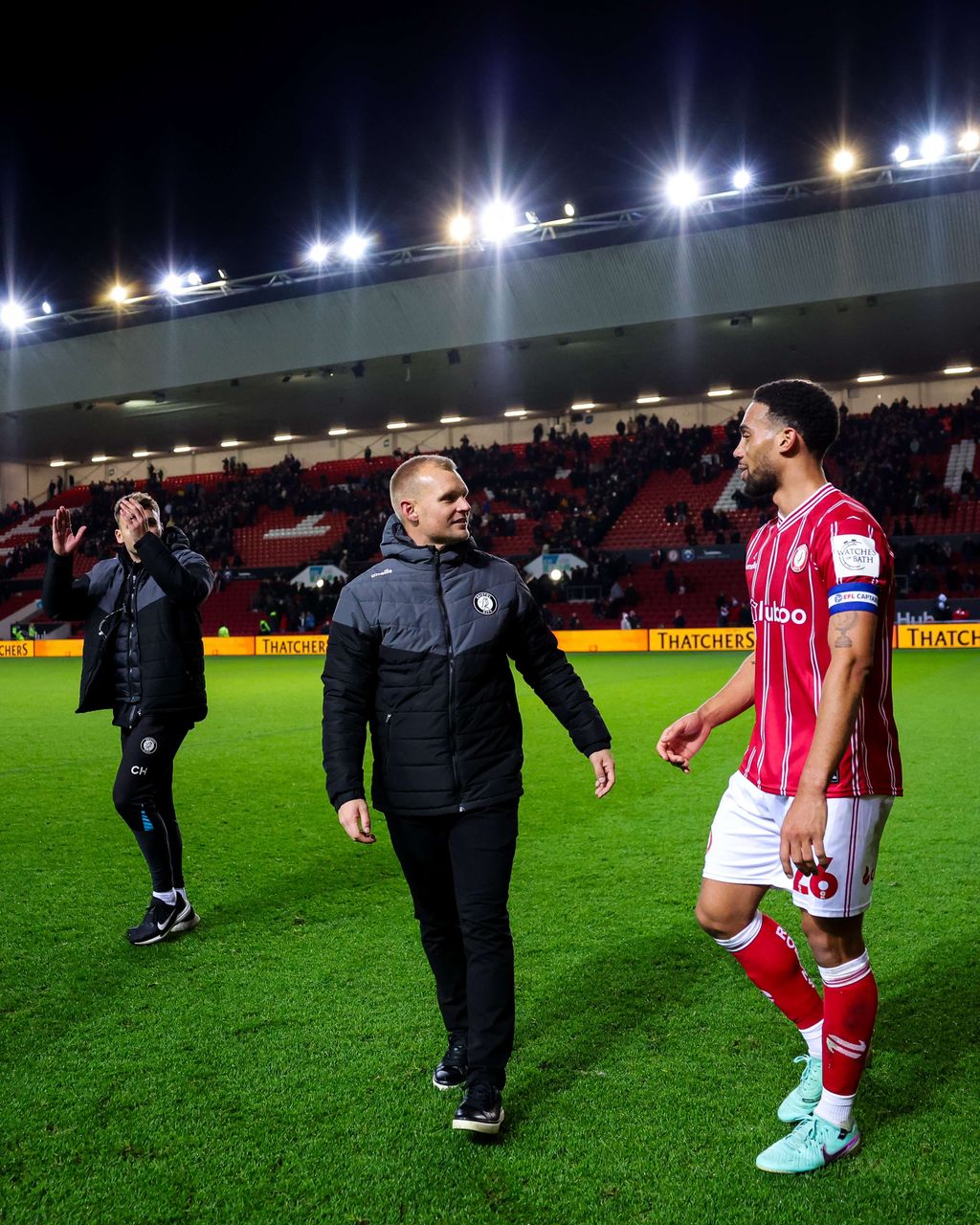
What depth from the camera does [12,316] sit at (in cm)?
3459

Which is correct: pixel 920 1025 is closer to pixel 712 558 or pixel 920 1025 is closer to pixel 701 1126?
pixel 701 1126

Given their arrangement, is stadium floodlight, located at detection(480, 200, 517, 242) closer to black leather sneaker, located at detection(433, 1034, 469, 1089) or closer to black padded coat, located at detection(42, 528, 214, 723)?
black padded coat, located at detection(42, 528, 214, 723)

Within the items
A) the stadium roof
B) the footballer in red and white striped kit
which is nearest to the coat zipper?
the footballer in red and white striped kit

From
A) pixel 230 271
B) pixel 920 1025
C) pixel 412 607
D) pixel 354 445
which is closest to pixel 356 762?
pixel 412 607

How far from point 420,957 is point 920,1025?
2100mm

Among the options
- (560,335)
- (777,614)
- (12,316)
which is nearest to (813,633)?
(777,614)

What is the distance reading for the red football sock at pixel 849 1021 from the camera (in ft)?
9.43

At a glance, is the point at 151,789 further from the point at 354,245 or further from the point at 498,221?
the point at 354,245

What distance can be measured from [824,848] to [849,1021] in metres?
0.59

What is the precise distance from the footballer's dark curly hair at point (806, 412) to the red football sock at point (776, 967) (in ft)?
4.73

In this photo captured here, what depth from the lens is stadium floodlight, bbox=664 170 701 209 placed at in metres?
26.9

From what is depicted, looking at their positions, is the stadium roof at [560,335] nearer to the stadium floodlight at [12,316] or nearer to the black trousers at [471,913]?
the stadium floodlight at [12,316]

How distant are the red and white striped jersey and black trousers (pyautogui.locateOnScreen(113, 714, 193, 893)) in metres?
3.02

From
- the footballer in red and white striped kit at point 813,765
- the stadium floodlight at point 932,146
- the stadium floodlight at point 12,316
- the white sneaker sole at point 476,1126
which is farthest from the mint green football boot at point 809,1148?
the stadium floodlight at point 12,316
